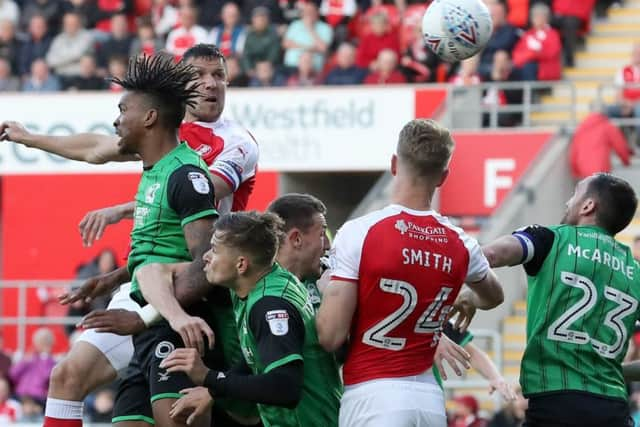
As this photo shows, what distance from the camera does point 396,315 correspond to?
6.53 m

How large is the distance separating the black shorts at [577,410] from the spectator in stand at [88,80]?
1335 centimetres

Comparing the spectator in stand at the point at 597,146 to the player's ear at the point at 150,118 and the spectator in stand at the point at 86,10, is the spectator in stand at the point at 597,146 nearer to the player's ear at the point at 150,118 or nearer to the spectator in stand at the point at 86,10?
the spectator in stand at the point at 86,10

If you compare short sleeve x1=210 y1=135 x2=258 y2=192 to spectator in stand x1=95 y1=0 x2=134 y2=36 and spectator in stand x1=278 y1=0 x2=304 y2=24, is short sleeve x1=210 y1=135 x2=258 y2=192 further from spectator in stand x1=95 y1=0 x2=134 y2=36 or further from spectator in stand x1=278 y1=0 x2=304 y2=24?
spectator in stand x1=95 y1=0 x2=134 y2=36

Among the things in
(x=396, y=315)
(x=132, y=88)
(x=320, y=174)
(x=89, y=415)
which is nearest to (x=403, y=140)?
(x=396, y=315)

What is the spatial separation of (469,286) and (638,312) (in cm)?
97

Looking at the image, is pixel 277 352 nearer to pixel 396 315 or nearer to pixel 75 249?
pixel 396 315

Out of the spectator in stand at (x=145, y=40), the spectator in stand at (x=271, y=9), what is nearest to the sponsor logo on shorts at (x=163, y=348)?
the spectator in stand at (x=271, y=9)

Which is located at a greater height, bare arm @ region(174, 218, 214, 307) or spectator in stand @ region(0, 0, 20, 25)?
spectator in stand @ region(0, 0, 20, 25)

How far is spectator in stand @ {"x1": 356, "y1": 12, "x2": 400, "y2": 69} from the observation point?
19.0 metres

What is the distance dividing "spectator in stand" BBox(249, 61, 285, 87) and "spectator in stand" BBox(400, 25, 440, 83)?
1.58 m

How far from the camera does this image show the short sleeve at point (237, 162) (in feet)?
25.5

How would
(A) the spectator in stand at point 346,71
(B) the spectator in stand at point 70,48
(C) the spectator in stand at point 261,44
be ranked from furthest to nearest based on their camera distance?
(B) the spectator in stand at point 70,48 → (C) the spectator in stand at point 261,44 → (A) the spectator in stand at point 346,71

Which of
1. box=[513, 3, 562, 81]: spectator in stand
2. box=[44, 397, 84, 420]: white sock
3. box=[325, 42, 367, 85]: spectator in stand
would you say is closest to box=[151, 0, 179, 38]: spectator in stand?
box=[325, 42, 367, 85]: spectator in stand

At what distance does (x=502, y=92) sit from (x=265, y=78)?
302 centimetres
